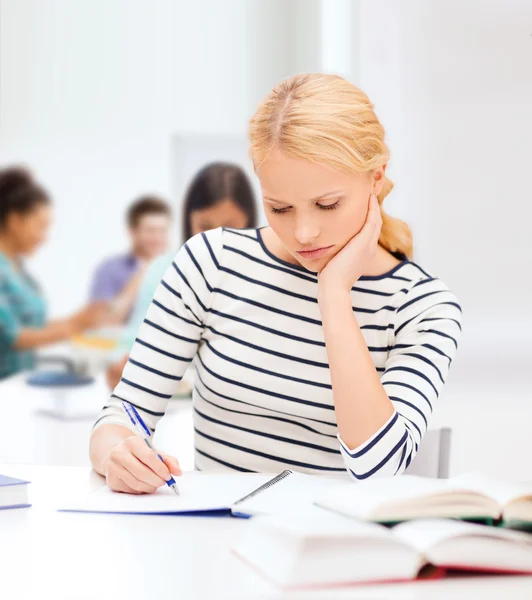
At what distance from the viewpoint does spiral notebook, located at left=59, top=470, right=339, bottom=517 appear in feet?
2.96

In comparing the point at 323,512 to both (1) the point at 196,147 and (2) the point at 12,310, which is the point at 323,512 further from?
(1) the point at 196,147

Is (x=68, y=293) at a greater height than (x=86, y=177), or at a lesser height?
lesser

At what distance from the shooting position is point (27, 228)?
462 centimetres

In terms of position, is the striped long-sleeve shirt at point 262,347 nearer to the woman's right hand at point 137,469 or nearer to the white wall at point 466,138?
the woman's right hand at point 137,469

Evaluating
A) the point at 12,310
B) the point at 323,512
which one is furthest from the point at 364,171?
the point at 12,310

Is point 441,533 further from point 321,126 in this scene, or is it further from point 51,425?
point 51,425

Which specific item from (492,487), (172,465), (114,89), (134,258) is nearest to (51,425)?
(172,465)

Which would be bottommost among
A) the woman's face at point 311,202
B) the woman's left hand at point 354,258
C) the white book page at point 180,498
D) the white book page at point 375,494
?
the white book page at point 180,498

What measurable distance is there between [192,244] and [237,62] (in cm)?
434

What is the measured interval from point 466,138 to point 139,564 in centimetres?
245

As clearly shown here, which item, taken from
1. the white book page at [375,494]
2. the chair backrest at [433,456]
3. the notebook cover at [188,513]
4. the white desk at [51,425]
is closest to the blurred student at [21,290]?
the white desk at [51,425]

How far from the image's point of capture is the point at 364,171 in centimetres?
121

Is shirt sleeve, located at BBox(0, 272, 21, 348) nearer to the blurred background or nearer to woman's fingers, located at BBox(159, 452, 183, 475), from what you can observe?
the blurred background

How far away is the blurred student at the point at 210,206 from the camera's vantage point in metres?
3.07
